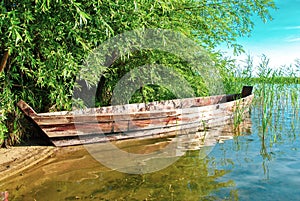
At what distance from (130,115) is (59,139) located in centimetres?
133

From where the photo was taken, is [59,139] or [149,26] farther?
[149,26]

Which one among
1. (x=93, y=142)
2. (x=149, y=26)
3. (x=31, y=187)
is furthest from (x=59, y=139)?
(x=149, y=26)

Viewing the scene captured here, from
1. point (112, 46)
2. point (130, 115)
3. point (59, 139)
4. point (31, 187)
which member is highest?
point (112, 46)

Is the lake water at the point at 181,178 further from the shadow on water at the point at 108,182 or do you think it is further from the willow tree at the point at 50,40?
the willow tree at the point at 50,40

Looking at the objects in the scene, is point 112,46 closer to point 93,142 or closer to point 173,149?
point 93,142

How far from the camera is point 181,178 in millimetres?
3875

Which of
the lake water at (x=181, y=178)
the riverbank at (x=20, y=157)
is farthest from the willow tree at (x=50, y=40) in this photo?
the lake water at (x=181, y=178)

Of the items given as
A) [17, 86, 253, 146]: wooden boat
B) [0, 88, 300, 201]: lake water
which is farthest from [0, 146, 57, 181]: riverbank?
[17, 86, 253, 146]: wooden boat

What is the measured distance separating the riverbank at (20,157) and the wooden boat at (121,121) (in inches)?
12.4

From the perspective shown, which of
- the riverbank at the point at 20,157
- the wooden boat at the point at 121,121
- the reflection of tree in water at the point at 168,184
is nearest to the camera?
the reflection of tree in water at the point at 168,184

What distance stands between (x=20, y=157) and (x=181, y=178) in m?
2.45

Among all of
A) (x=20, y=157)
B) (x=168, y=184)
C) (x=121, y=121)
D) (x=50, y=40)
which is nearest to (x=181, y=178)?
(x=168, y=184)

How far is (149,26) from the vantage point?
254 inches

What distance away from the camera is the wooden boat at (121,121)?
16.5ft
